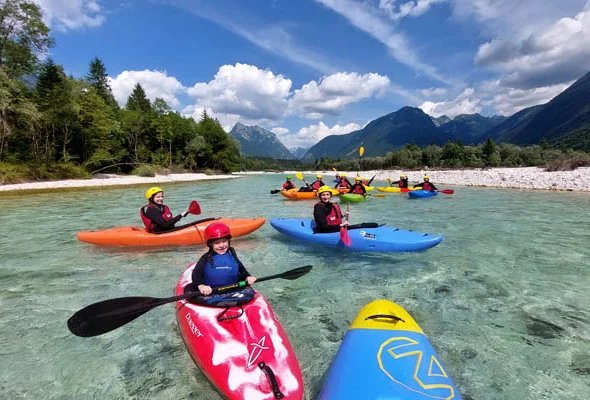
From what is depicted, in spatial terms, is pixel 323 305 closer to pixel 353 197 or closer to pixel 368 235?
pixel 368 235

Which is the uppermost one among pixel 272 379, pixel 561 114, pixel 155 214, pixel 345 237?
pixel 561 114

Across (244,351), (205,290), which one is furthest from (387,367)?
(205,290)

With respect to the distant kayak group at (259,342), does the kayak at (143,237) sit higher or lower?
lower

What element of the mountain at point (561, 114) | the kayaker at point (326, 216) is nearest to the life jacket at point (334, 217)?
the kayaker at point (326, 216)

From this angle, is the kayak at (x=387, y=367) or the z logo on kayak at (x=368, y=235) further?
the z logo on kayak at (x=368, y=235)

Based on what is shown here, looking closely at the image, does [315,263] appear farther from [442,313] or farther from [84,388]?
[84,388]

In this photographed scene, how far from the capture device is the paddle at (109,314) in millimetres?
3072

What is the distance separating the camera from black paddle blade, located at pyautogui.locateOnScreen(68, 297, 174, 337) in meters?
3.07

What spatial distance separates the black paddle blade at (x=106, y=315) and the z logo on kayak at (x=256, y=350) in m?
1.17

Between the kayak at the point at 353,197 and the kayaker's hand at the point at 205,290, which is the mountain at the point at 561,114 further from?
the kayaker's hand at the point at 205,290

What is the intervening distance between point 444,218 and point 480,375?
946 cm

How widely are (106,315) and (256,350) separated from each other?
173 centimetres

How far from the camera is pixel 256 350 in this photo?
2703 mm

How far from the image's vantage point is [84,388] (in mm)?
3047
